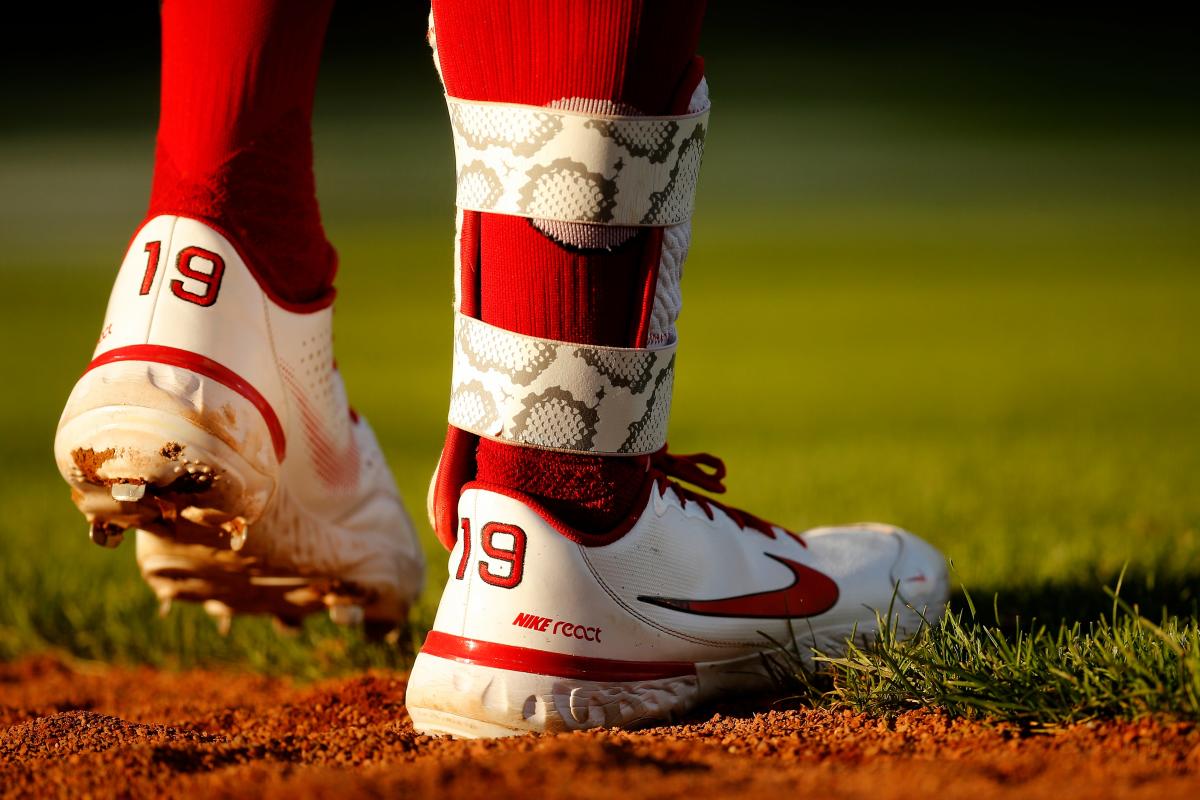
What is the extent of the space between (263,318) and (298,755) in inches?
33.2

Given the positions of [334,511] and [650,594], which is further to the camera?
[334,511]

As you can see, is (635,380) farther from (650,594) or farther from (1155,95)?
(1155,95)

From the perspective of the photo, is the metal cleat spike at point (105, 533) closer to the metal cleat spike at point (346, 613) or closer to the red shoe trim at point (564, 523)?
the metal cleat spike at point (346, 613)

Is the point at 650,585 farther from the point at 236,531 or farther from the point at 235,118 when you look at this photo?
the point at 235,118

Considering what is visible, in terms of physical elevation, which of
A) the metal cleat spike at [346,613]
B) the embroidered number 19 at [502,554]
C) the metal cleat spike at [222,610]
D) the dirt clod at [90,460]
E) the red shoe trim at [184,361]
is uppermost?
the red shoe trim at [184,361]

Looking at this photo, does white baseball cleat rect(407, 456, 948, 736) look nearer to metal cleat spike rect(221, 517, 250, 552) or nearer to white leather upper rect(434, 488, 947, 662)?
white leather upper rect(434, 488, 947, 662)

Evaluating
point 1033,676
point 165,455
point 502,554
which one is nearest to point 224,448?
point 165,455

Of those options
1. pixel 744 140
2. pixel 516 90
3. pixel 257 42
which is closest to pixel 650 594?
pixel 516 90

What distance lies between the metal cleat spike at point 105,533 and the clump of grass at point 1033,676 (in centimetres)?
118

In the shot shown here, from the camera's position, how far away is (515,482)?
1900 mm

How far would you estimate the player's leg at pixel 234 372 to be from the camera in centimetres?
202

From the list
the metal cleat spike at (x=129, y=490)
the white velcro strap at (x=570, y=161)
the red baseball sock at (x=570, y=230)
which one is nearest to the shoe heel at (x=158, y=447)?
the metal cleat spike at (x=129, y=490)

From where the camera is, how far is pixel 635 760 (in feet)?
4.84

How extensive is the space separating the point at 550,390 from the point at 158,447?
2.05 feet
